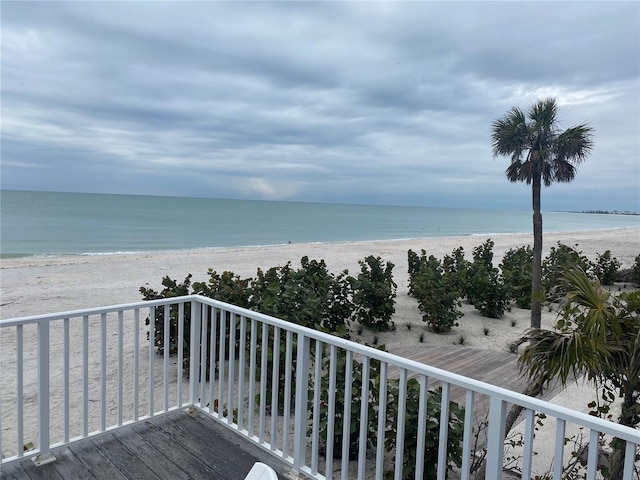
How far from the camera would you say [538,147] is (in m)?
7.37

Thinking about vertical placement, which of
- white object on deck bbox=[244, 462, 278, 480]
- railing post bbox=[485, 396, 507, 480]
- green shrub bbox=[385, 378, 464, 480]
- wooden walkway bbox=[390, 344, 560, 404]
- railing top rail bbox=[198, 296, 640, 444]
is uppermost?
railing top rail bbox=[198, 296, 640, 444]

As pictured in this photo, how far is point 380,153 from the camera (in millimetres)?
55438

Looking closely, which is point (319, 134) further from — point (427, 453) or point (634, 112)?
point (427, 453)

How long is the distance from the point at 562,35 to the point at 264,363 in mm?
6706

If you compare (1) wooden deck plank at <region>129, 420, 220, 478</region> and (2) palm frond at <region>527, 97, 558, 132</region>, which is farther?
(2) palm frond at <region>527, 97, 558, 132</region>

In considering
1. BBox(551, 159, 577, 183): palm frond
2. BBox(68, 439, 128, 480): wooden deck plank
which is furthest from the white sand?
BBox(551, 159, 577, 183): palm frond

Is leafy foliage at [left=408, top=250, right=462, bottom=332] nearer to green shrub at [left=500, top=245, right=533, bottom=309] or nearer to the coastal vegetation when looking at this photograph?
the coastal vegetation

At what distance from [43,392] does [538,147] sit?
7.63 m

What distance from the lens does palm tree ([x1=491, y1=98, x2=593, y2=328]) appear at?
23.4 feet

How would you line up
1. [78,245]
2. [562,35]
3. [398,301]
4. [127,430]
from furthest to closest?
[78,245], [398,301], [562,35], [127,430]

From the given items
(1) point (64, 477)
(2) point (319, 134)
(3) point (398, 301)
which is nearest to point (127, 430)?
(1) point (64, 477)

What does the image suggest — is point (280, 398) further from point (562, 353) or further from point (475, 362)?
point (562, 353)

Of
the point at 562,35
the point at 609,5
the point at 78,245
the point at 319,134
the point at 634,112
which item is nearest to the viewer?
the point at 609,5

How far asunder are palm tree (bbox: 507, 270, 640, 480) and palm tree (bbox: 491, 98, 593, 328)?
513 cm
